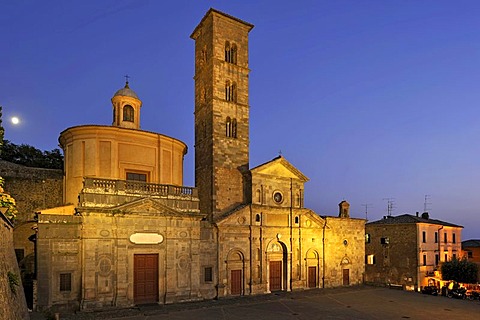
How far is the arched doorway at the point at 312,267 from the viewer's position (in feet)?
99.6

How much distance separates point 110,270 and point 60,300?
2.85m

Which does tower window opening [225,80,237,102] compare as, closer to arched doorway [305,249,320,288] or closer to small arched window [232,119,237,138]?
small arched window [232,119,237,138]

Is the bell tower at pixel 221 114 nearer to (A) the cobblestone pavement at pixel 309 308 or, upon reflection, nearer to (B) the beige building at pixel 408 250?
(A) the cobblestone pavement at pixel 309 308

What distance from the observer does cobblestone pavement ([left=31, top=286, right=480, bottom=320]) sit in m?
19.6

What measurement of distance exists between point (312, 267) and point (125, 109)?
65.2ft

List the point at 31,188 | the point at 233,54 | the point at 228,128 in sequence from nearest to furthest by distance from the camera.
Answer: the point at 31,188 < the point at 228,128 < the point at 233,54

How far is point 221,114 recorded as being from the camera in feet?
94.4

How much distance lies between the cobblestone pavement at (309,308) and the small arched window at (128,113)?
43.5 feet

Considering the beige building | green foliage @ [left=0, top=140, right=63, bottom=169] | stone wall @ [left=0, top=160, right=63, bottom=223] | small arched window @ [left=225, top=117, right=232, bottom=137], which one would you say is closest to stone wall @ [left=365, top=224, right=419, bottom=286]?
the beige building

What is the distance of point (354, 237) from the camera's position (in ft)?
111

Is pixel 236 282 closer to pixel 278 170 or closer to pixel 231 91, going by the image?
pixel 278 170

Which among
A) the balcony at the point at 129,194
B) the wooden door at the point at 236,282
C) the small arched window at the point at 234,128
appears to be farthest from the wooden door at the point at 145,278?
the small arched window at the point at 234,128

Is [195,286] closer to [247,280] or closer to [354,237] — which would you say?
[247,280]

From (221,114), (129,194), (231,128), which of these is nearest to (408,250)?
(231,128)
